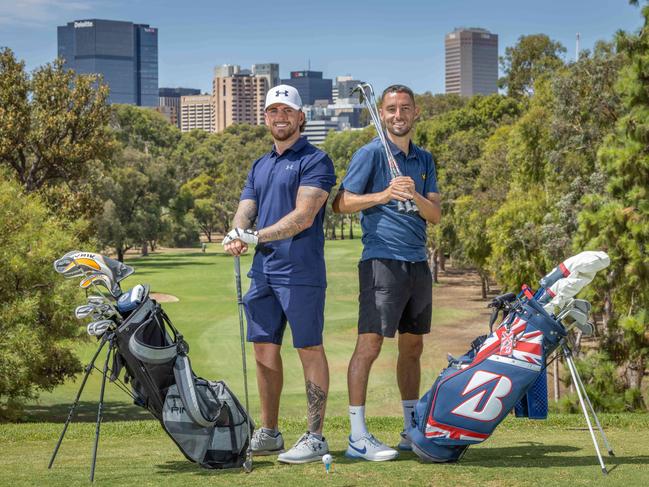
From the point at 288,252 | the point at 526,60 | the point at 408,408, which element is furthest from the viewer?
the point at 526,60

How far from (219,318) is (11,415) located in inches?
1185

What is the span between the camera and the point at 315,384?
23.1 feet

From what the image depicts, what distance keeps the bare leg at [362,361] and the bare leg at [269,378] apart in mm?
531

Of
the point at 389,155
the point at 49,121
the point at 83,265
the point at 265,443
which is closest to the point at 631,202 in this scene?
the point at 389,155

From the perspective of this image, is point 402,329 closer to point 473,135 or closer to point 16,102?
point 16,102

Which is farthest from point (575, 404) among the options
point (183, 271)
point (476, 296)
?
point (183, 271)

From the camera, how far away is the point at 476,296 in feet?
206

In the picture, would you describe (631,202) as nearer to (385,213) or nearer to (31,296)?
(385,213)

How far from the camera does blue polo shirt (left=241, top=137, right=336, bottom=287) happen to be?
22.7 ft

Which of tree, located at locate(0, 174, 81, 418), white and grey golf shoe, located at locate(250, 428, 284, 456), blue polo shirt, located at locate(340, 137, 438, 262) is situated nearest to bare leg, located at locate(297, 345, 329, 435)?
white and grey golf shoe, located at locate(250, 428, 284, 456)

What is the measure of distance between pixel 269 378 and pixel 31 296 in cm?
1585

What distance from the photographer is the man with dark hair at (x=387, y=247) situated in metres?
6.95

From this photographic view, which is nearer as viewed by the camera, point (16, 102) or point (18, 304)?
point (18, 304)

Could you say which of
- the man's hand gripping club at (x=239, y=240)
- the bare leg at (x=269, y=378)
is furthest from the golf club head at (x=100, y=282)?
the bare leg at (x=269, y=378)
